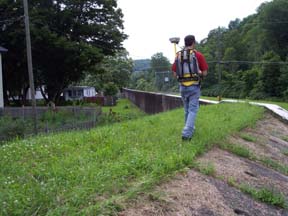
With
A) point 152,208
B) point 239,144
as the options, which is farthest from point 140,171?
point 239,144

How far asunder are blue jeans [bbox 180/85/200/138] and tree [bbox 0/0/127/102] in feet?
78.0

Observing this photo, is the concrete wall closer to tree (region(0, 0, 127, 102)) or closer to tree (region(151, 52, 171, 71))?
tree (region(0, 0, 127, 102))

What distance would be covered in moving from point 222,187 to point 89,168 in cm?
154

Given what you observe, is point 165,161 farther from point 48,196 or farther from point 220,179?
point 48,196

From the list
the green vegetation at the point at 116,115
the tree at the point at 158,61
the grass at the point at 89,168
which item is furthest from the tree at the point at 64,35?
the tree at the point at 158,61

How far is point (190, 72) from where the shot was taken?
621cm

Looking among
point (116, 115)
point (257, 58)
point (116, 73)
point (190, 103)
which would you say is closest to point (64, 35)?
point (116, 115)

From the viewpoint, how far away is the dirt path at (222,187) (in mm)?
3650

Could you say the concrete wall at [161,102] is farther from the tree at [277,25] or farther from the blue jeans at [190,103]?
the tree at [277,25]

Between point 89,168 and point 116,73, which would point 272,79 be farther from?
point 89,168

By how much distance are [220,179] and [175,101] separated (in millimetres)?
19366

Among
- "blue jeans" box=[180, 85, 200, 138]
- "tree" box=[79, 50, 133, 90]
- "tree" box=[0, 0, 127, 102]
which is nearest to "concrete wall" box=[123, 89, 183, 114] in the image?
"tree" box=[0, 0, 127, 102]

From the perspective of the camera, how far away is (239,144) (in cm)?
736

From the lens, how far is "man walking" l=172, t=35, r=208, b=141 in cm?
615
